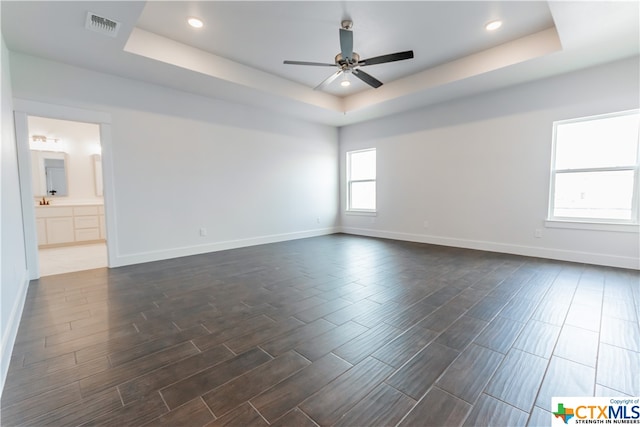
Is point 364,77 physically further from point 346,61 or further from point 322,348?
point 322,348

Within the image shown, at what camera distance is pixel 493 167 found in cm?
466

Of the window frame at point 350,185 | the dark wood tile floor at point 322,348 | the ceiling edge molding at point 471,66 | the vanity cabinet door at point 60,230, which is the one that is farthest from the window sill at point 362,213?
the vanity cabinet door at point 60,230

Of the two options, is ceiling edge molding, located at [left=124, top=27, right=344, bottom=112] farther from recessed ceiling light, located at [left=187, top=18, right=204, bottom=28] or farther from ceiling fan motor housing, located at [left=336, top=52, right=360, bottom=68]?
ceiling fan motor housing, located at [left=336, top=52, right=360, bottom=68]

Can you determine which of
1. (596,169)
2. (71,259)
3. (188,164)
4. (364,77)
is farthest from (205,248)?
(596,169)

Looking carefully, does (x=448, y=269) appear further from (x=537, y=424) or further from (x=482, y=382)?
(x=537, y=424)

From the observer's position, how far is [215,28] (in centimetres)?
324

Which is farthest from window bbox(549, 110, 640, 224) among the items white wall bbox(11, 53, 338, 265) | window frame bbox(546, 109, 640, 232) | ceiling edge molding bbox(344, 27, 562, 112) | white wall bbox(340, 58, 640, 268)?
white wall bbox(11, 53, 338, 265)

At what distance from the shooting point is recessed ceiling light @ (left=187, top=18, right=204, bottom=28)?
10.1 ft

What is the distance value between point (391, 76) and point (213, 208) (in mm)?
3805

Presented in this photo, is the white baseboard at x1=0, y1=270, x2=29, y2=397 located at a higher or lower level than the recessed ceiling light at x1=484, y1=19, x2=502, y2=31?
lower

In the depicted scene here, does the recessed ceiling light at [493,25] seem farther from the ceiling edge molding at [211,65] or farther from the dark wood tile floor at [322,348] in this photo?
the dark wood tile floor at [322,348]

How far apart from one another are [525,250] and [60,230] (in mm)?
8477

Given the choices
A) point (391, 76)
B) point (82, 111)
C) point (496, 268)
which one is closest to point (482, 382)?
point (496, 268)

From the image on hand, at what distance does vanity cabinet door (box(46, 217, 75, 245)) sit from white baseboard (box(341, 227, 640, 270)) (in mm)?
6410
